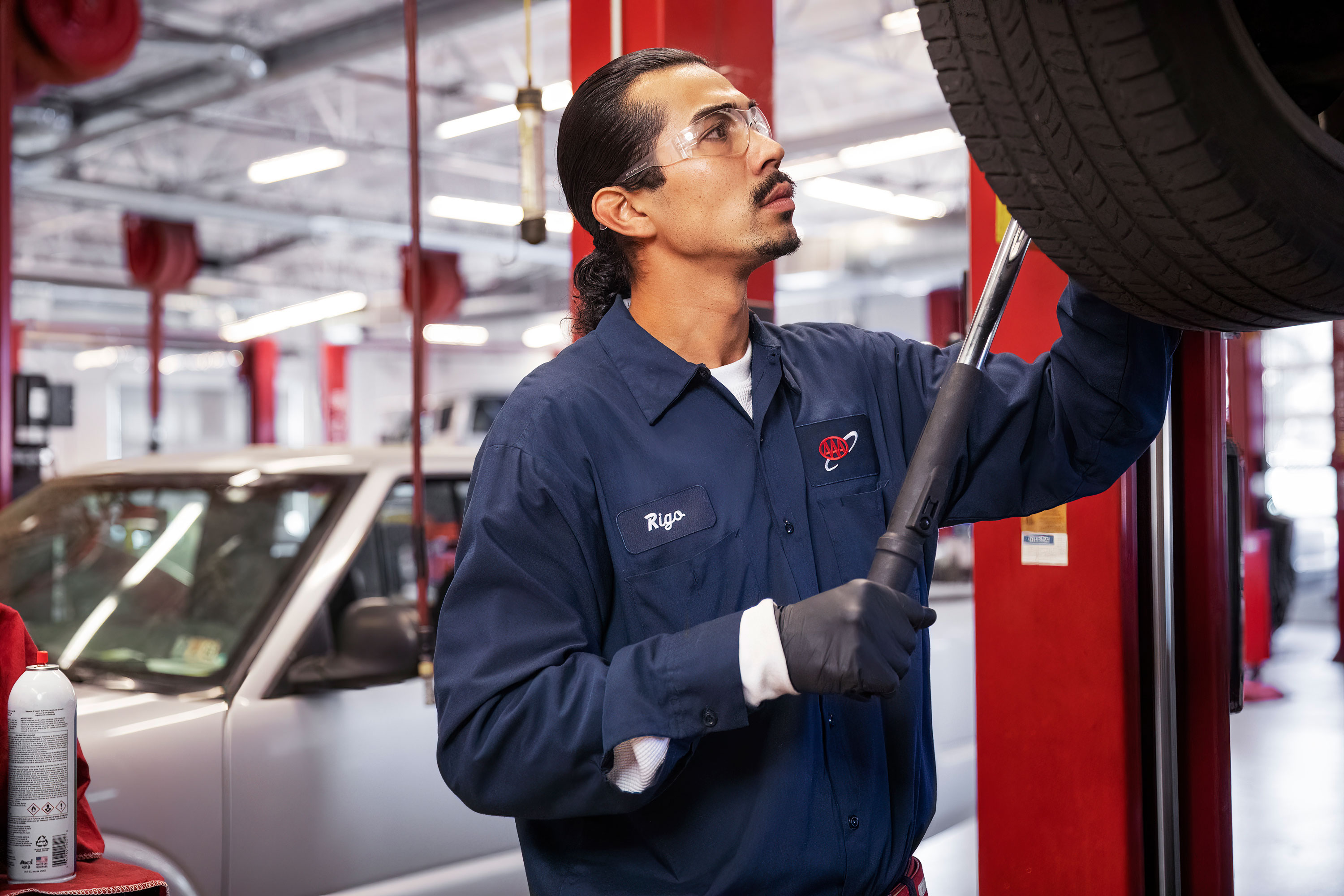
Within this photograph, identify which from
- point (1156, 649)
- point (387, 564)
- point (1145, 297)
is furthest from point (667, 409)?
point (387, 564)

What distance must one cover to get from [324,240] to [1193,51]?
59.4ft

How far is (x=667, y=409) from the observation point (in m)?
1.47

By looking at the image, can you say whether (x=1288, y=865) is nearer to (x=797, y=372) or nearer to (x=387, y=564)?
(x=797, y=372)

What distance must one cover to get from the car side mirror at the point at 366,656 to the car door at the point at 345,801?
0.9 inches

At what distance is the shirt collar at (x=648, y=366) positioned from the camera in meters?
1.47

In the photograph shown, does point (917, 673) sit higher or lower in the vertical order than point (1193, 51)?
lower

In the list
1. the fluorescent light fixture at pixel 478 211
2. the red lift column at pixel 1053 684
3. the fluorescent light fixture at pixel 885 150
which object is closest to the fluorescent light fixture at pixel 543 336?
the fluorescent light fixture at pixel 478 211

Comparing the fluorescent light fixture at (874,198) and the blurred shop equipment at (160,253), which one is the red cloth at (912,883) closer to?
the fluorescent light fixture at (874,198)

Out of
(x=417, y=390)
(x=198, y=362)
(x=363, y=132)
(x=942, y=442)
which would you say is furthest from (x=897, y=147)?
(x=198, y=362)

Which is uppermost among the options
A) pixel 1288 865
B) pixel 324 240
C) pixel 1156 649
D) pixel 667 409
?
pixel 324 240

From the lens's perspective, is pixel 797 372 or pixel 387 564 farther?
pixel 387 564

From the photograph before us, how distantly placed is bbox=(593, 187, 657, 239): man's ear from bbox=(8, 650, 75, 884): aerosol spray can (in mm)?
958

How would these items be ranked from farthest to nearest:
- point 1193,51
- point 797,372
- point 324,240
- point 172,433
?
point 172,433
point 324,240
point 797,372
point 1193,51

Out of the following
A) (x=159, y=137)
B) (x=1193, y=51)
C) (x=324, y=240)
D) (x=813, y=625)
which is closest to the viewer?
(x=1193, y=51)
